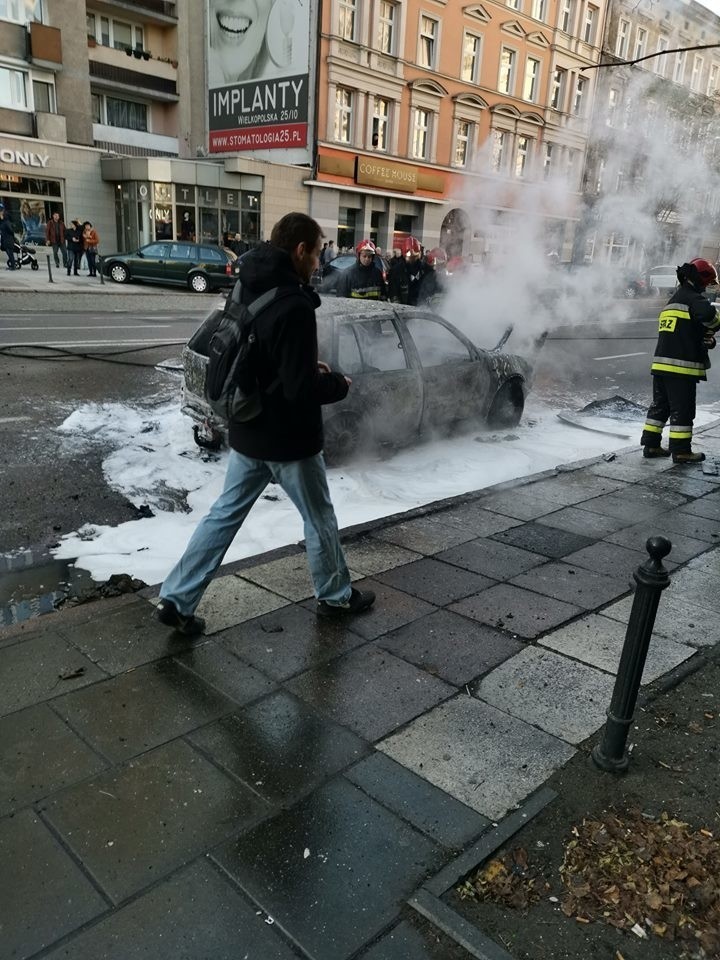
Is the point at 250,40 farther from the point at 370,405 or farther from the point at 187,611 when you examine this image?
the point at 187,611

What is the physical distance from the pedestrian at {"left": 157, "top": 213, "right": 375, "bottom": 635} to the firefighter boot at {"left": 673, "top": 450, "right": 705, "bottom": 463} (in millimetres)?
4725

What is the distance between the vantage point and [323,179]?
31.1m

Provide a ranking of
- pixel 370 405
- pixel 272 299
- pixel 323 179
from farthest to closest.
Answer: pixel 323 179 < pixel 370 405 < pixel 272 299

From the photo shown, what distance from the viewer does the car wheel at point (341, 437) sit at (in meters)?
6.36

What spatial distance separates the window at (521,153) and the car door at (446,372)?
960cm

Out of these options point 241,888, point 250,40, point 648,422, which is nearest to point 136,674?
→ point 241,888

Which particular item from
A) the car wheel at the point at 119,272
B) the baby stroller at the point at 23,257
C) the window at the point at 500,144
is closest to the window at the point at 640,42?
the window at the point at 500,144

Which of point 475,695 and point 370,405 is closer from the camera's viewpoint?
point 475,695

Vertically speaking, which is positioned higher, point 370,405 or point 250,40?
point 250,40

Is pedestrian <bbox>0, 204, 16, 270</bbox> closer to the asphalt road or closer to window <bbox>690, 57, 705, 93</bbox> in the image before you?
the asphalt road

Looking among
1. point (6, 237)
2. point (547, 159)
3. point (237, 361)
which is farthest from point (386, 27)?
point (237, 361)

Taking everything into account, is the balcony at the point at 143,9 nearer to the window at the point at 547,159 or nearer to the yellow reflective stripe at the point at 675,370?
the window at the point at 547,159

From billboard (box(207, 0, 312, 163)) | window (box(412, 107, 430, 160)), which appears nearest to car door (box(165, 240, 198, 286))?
billboard (box(207, 0, 312, 163))

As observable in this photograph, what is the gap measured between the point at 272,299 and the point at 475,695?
2.01m
